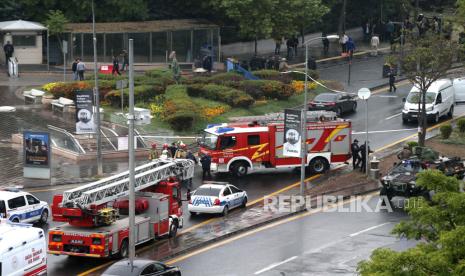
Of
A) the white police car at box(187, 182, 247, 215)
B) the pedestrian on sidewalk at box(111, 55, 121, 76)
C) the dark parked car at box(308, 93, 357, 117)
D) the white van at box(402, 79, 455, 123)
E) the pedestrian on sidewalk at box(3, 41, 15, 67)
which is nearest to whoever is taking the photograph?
the white police car at box(187, 182, 247, 215)

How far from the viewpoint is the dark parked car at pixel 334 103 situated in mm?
61031

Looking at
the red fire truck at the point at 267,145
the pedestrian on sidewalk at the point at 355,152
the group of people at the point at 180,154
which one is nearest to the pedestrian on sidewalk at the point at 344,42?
the red fire truck at the point at 267,145

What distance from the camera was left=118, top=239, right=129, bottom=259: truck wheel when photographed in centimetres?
3572

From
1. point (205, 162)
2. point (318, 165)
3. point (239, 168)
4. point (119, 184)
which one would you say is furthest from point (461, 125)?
point (119, 184)

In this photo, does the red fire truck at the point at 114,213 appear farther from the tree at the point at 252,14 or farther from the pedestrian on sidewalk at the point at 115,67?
the tree at the point at 252,14

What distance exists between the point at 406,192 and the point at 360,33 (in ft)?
164

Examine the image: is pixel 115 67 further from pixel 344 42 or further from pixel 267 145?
pixel 267 145

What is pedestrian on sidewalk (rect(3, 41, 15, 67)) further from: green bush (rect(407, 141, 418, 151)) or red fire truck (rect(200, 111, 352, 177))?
green bush (rect(407, 141, 418, 151))

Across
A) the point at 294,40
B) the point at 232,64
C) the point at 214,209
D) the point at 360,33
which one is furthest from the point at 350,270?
the point at 360,33

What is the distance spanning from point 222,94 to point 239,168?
12.7m

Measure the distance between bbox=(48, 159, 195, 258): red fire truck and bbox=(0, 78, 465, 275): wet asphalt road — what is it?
3.06 ft

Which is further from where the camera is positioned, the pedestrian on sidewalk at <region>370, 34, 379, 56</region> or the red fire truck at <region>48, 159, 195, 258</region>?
the pedestrian on sidewalk at <region>370, 34, 379, 56</region>

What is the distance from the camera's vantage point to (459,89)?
6488 centimetres

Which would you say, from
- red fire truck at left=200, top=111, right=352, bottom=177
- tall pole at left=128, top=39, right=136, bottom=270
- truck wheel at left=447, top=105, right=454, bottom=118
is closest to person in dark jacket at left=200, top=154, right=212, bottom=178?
red fire truck at left=200, top=111, right=352, bottom=177
